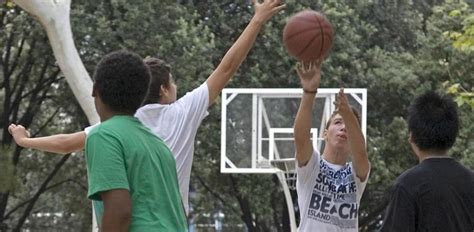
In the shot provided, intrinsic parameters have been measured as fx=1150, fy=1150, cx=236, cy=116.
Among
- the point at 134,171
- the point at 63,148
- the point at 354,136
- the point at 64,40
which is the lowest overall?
the point at 134,171

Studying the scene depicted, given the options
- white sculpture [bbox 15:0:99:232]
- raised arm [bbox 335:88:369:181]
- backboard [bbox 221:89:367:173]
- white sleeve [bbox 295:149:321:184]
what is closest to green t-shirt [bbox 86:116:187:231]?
white sleeve [bbox 295:149:321:184]

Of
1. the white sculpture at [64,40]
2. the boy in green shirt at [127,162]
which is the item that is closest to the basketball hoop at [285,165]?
the white sculpture at [64,40]

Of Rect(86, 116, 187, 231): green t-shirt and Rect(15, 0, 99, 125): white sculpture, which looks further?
Rect(15, 0, 99, 125): white sculpture

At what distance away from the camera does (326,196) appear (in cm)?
688

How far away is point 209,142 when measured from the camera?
2544 centimetres

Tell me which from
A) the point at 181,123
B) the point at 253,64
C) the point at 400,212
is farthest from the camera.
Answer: the point at 253,64

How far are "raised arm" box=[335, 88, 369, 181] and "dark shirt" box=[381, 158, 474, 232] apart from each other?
129cm

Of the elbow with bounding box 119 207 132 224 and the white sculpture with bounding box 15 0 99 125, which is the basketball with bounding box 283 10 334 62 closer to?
the elbow with bounding box 119 207 132 224

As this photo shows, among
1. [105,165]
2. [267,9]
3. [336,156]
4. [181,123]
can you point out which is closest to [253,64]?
[336,156]

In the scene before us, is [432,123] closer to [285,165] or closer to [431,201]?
[431,201]

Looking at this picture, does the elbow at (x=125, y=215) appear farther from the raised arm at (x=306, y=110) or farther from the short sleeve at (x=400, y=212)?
the raised arm at (x=306, y=110)

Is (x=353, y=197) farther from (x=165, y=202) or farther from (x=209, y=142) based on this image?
(x=209, y=142)

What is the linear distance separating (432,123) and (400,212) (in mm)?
531

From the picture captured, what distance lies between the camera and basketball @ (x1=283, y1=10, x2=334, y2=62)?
7293 mm
